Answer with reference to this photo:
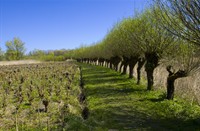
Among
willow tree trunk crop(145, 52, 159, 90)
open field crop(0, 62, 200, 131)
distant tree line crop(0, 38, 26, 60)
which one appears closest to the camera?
open field crop(0, 62, 200, 131)

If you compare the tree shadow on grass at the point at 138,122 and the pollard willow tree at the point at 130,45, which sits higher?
the pollard willow tree at the point at 130,45

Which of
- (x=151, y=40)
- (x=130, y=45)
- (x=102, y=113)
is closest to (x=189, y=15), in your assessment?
(x=102, y=113)

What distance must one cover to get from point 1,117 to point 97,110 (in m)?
4.97

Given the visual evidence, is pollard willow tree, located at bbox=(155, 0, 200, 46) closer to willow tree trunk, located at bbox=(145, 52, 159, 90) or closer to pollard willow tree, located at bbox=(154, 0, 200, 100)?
pollard willow tree, located at bbox=(154, 0, 200, 100)

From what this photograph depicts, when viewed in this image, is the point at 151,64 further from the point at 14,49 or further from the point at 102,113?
the point at 14,49

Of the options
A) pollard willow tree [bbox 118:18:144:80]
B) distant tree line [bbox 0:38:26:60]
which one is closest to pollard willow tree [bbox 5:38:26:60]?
distant tree line [bbox 0:38:26:60]

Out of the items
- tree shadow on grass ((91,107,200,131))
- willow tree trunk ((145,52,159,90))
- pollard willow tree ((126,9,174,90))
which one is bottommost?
tree shadow on grass ((91,107,200,131))

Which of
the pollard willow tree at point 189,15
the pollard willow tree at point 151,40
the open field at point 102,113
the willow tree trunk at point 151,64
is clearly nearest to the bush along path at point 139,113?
the open field at point 102,113

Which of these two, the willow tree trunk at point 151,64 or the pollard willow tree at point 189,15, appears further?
the willow tree trunk at point 151,64

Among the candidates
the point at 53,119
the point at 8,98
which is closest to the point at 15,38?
the point at 8,98

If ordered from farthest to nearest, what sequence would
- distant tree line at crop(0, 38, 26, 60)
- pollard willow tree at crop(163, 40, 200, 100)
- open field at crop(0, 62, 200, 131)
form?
distant tree line at crop(0, 38, 26, 60) < pollard willow tree at crop(163, 40, 200, 100) < open field at crop(0, 62, 200, 131)

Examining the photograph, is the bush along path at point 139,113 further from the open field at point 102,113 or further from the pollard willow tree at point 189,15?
the pollard willow tree at point 189,15

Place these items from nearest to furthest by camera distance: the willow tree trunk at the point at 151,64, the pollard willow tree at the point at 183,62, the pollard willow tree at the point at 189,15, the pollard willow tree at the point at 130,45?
the pollard willow tree at the point at 189,15 → the pollard willow tree at the point at 183,62 → the willow tree trunk at the point at 151,64 → the pollard willow tree at the point at 130,45

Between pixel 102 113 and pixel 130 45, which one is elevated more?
pixel 130 45
